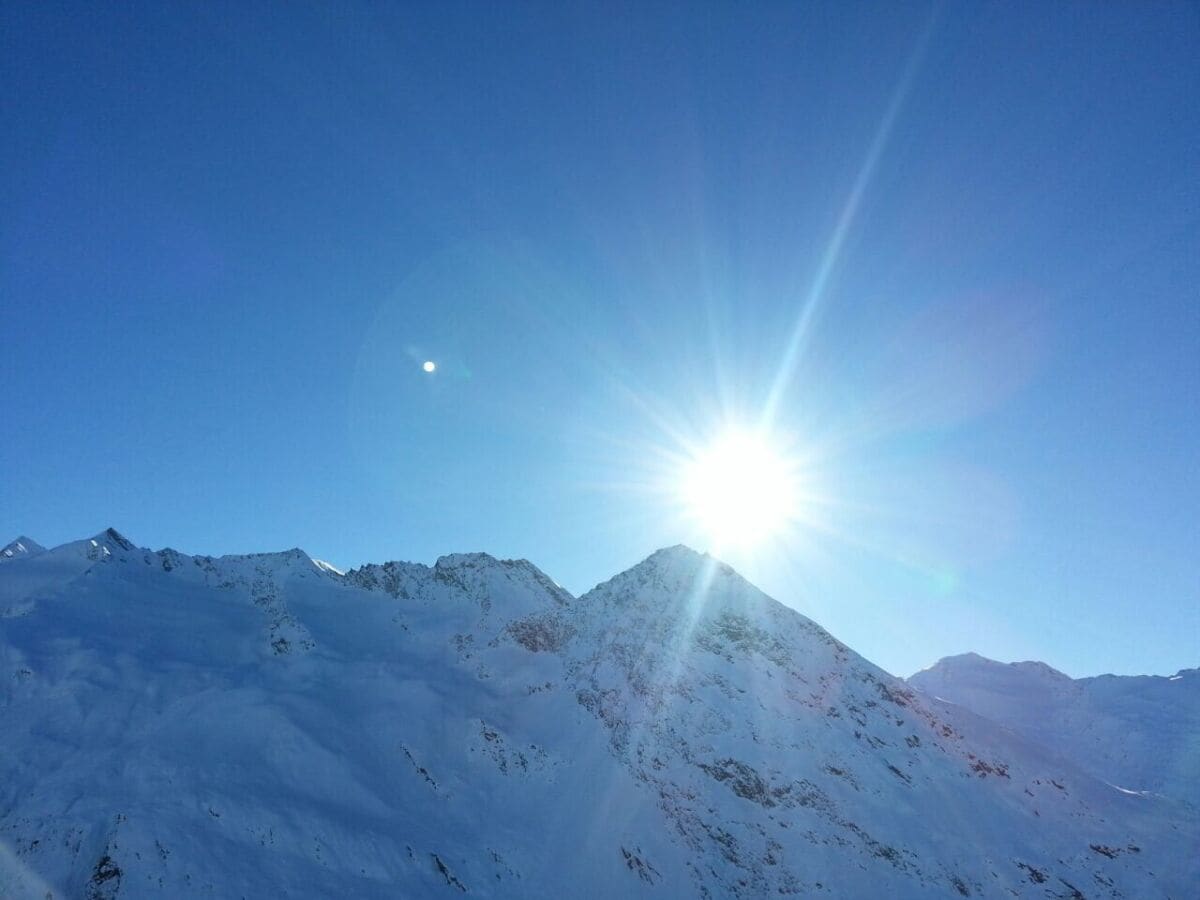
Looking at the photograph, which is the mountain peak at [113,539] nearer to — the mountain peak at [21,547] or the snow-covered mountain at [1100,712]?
the mountain peak at [21,547]

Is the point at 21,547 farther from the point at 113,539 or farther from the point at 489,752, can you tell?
the point at 489,752

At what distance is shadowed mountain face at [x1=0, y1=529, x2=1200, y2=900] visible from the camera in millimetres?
26938

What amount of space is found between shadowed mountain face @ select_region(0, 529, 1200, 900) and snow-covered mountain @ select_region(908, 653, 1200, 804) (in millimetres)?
50995

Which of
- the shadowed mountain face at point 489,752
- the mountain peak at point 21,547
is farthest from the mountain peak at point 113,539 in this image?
the mountain peak at point 21,547

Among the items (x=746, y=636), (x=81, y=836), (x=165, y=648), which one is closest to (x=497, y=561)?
(x=746, y=636)

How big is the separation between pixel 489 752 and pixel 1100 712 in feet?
417

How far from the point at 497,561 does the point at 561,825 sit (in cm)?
3561

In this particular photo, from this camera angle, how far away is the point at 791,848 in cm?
4141

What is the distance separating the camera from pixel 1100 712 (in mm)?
114750

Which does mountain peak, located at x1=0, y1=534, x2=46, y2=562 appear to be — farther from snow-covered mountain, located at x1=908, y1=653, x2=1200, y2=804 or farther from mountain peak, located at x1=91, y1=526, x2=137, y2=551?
snow-covered mountain, located at x1=908, y1=653, x2=1200, y2=804

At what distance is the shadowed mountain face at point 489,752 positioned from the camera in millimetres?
26938

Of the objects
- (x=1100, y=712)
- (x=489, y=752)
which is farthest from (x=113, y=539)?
(x=1100, y=712)

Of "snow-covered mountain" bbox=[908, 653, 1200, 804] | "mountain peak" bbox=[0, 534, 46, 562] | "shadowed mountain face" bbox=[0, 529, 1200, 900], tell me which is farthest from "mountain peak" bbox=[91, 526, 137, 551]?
"snow-covered mountain" bbox=[908, 653, 1200, 804]

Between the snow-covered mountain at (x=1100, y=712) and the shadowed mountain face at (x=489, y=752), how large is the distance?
50995mm
